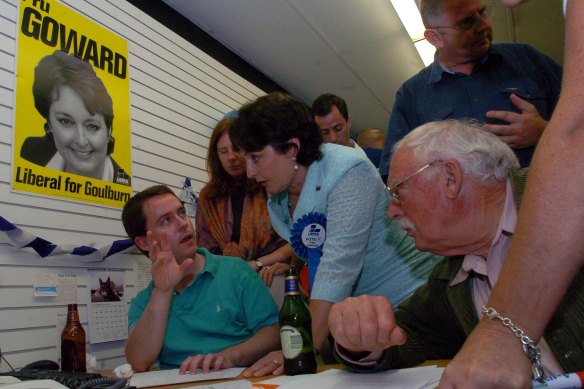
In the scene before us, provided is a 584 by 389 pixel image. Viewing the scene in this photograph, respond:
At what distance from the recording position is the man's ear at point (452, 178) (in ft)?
4.50

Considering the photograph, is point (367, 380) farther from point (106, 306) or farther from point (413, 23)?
point (413, 23)

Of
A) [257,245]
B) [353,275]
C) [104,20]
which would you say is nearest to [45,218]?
[257,245]

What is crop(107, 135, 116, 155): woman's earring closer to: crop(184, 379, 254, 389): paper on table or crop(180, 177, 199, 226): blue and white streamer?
crop(180, 177, 199, 226): blue and white streamer

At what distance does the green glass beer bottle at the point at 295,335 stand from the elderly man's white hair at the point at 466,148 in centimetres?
52

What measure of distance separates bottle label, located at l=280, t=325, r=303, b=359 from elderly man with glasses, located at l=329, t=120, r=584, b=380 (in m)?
0.16

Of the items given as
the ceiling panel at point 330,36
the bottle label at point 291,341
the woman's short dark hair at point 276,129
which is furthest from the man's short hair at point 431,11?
the ceiling panel at point 330,36

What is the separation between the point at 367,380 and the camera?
1203 mm

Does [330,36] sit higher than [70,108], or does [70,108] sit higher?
[330,36]

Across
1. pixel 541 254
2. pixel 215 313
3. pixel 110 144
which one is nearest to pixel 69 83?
pixel 110 144

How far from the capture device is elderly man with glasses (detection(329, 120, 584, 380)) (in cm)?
120

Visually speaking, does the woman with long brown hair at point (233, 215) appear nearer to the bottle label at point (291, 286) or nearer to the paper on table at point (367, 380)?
the bottle label at point (291, 286)

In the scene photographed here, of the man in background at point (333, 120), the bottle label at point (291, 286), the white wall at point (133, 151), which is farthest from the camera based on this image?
the man in background at point (333, 120)

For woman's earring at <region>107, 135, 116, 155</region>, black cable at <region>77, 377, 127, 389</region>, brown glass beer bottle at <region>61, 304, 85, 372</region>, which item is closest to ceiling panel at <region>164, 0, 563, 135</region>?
woman's earring at <region>107, 135, 116, 155</region>

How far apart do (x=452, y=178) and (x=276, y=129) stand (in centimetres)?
94
